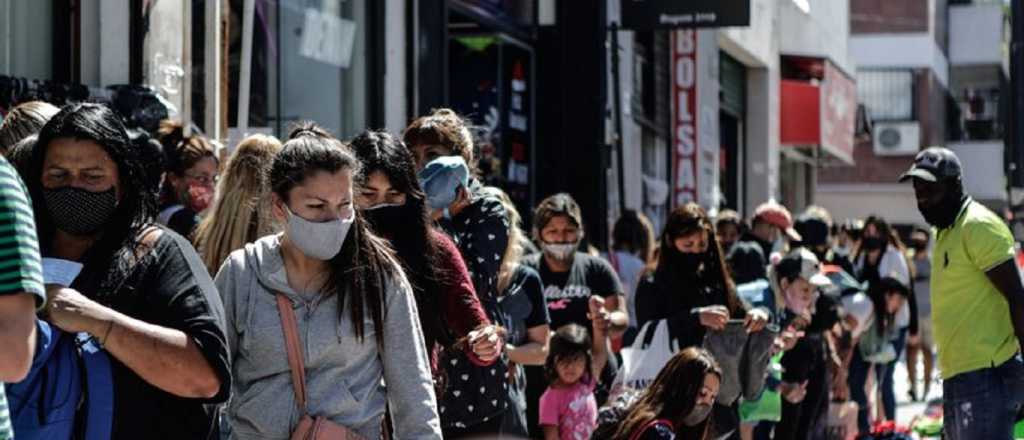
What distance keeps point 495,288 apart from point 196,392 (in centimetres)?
259

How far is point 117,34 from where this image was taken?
902cm

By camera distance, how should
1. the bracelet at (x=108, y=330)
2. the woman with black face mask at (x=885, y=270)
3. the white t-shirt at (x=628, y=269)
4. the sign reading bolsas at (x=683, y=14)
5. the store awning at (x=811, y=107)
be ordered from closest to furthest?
the bracelet at (x=108, y=330) → the white t-shirt at (x=628, y=269) → the sign reading bolsas at (x=683, y=14) → the woman with black face mask at (x=885, y=270) → the store awning at (x=811, y=107)

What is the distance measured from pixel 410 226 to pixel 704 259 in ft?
14.2

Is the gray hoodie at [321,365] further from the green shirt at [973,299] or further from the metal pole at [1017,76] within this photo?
the metal pole at [1017,76]

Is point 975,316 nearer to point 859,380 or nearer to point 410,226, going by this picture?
point 410,226

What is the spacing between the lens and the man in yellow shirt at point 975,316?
27.8 ft

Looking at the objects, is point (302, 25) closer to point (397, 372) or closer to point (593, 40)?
point (593, 40)

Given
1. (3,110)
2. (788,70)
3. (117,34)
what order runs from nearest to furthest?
(3,110) → (117,34) → (788,70)

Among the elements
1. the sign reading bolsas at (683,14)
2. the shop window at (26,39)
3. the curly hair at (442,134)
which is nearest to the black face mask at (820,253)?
the sign reading bolsas at (683,14)

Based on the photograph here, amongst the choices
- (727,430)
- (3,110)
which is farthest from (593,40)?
(3,110)

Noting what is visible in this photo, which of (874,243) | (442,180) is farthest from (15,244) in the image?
(874,243)

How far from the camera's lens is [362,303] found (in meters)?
4.78

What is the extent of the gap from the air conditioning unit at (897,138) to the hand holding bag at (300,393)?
156 ft

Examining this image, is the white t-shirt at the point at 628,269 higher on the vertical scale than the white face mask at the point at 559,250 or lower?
lower
